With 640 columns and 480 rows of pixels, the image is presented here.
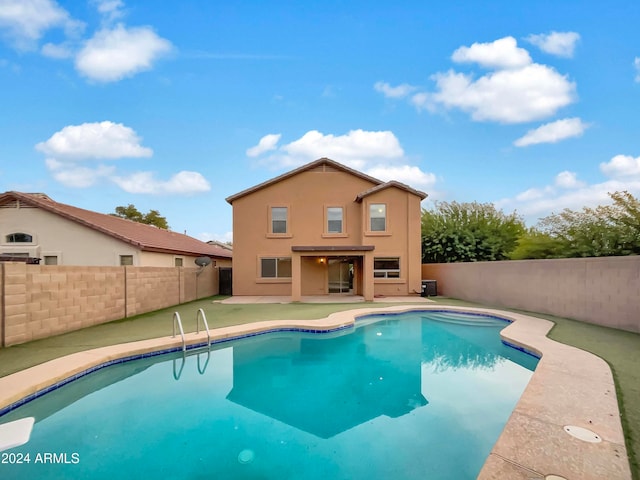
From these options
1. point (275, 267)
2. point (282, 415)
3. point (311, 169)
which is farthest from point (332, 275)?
point (282, 415)

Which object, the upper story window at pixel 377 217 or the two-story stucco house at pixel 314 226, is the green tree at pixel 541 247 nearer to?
the two-story stucco house at pixel 314 226

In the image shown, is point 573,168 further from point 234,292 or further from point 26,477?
point 26,477

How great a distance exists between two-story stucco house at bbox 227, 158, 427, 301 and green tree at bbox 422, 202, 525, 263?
11.9ft

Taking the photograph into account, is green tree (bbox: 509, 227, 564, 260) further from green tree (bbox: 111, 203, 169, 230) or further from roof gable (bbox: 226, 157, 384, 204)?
green tree (bbox: 111, 203, 169, 230)

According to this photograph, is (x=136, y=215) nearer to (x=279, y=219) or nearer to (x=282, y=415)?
(x=279, y=219)

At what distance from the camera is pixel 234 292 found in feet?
61.3

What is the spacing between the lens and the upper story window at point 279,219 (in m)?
18.9

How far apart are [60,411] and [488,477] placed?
19.0ft

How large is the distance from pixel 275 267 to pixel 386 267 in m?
6.31

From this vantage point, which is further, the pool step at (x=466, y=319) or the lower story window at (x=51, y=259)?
the lower story window at (x=51, y=259)

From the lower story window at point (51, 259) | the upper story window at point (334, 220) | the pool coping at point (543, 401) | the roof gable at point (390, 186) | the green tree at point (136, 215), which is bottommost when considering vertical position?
the pool coping at point (543, 401)

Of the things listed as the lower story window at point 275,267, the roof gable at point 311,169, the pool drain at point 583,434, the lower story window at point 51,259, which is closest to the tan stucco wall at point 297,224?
the roof gable at point 311,169

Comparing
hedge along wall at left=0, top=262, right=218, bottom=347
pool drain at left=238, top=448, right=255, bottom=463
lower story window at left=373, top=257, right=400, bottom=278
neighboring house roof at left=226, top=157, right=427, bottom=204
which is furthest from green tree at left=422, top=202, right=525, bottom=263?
pool drain at left=238, top=448, right=255, bottom=463

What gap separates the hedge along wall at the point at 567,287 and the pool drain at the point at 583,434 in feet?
23.9
